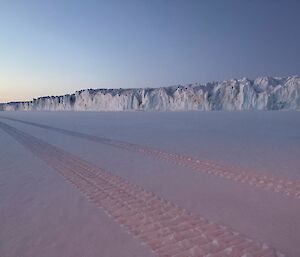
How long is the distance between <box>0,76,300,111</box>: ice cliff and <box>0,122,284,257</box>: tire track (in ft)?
188

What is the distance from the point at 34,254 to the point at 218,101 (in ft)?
229

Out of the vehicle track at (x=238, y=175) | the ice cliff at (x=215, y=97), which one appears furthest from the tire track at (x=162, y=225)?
the ice cliff at (x=215, y=97)

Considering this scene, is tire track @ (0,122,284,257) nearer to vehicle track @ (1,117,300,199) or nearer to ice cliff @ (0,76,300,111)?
vehicle track @ (1,117,300,199)

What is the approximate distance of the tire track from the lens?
3605mm

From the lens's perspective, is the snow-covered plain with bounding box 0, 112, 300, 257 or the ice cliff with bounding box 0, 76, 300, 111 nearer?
the snow-covered plain with bounding box 0, 112, 300, 257

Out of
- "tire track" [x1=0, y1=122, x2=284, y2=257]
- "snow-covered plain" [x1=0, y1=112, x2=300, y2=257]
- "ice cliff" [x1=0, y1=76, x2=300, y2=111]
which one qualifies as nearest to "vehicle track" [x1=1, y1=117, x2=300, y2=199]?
"snow-covered plain" [x1=0, y1=112, x2=300, y2=257]

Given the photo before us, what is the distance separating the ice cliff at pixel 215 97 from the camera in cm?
6050

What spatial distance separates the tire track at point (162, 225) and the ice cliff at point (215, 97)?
57192mm

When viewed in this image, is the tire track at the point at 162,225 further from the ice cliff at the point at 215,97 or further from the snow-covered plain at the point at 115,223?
the ice cliff at the point at 215,97

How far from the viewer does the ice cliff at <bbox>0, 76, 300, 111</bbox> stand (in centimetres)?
6050

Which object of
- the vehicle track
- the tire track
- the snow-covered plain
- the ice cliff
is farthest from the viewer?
the ice cliff

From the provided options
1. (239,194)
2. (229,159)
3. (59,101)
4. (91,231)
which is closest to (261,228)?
(239,194)

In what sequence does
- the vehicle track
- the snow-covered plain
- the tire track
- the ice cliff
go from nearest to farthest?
the tire track
the snow-covered plain
the vehicle track
the ice cliff

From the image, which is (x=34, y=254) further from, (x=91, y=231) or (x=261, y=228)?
(x=261, y=228)
